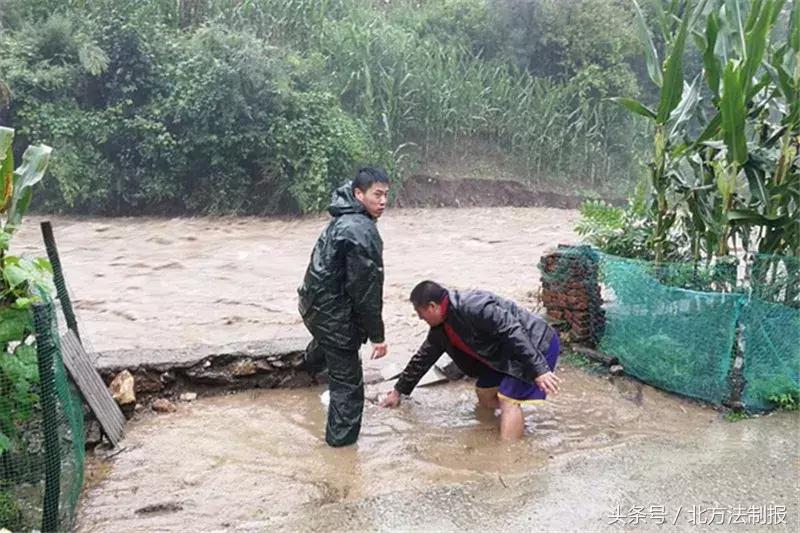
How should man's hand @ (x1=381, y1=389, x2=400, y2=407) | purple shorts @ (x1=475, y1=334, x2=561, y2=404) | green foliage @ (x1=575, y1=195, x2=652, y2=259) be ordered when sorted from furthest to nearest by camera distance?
green foliage @ (x1=575, y1=195, x2=652, y2=259), man's hand @ (x1=381, y1=389, x2=400, y2=407), purple shorts @ (x1=475, y1=334, x2=561, y2=404)

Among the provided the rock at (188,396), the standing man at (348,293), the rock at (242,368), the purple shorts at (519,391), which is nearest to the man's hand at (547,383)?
the purple shorts at (519,391)

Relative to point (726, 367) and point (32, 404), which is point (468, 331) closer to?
point (726, 367)

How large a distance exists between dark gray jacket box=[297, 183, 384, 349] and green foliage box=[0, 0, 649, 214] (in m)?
9.32

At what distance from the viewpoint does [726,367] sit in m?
4.68

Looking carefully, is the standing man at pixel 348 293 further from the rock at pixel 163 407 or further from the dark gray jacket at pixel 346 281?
the rock at pixel 163 407

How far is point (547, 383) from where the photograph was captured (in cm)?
405

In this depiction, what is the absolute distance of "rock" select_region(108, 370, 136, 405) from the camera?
4672mm

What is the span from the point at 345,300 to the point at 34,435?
1.75 metres

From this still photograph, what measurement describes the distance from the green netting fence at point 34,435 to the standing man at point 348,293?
1.47 m

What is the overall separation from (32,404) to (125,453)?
1127 millimetres

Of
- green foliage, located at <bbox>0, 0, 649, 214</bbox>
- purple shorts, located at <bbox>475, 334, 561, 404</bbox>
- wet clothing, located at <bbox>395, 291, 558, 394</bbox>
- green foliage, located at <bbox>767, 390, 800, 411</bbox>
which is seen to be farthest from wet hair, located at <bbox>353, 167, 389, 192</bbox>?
green foliage, located at <bbox>0, 0, 649, 214</bbox>

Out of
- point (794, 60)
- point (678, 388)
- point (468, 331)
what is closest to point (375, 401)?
point (468, 331)

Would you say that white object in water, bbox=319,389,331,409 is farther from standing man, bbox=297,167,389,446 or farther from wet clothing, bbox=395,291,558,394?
wet clothing, bbox=395,291,558,394

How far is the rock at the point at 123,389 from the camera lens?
15.3 feet
